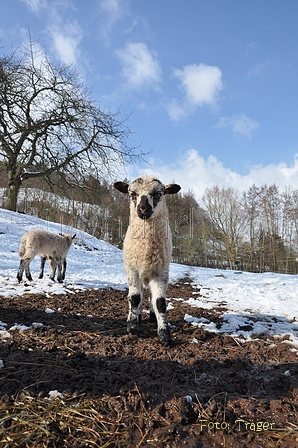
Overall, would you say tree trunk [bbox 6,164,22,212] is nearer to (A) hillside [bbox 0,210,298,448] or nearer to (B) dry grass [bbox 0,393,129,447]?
(A) hillside [bbox 0,210,298,448]

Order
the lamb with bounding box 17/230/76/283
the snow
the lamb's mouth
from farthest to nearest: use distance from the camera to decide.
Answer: the lamb with bounding box 17/230/76/283
the snow
the lamb's mouth

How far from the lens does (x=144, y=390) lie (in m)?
2.25

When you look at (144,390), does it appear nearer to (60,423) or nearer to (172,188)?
(60,423)

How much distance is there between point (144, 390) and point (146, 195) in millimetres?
2577

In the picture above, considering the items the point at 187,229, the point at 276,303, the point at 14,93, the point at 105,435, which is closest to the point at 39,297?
the point at 105,435

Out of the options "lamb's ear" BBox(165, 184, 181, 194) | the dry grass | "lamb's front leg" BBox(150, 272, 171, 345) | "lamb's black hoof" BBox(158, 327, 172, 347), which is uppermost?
"lamb's ear" BBox(165, 184, 181, 194)

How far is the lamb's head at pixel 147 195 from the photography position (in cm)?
384

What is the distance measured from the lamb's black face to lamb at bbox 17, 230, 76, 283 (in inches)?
247

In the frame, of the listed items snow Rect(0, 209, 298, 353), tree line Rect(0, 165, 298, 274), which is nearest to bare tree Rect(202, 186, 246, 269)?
tree line Rect(0, 165, 298, 274)

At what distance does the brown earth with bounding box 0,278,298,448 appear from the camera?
5.73 ft

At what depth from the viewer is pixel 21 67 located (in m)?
16.9

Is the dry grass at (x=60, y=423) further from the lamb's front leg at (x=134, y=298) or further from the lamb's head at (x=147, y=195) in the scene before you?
the lamb's head at (x=147, y=195)

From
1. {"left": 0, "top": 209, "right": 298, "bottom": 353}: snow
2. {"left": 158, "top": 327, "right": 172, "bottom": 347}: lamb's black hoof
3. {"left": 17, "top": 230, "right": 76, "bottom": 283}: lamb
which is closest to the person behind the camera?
{"left": 158, "top": 327, "right": 172, "bottom": 347}: lamb's black hoof

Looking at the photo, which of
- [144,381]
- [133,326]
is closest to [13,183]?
[133,326]
